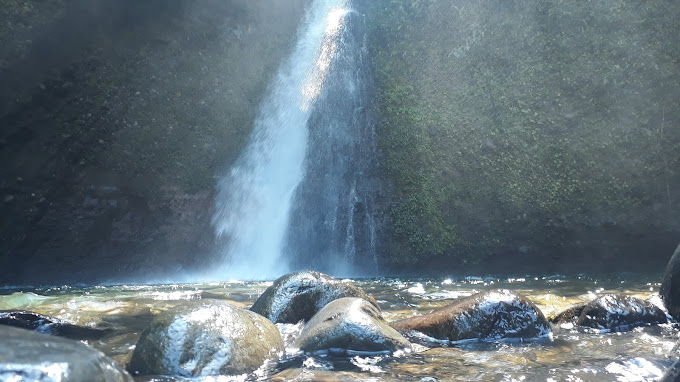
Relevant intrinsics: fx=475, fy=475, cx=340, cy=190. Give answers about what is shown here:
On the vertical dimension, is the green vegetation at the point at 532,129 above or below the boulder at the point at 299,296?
above

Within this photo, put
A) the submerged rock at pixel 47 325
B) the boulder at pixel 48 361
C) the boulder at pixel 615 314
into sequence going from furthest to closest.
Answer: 1. the boulder at pixel 615 314
2. the submerged rock at pixel 47 325
3. the boulder at pixel 48 361

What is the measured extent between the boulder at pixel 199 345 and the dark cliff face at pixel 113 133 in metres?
9.06

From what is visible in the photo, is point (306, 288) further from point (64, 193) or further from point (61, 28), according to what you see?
point (61, 28)

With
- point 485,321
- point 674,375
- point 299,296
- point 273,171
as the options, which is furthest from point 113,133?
point 674,375

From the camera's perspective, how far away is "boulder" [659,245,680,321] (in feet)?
18.3

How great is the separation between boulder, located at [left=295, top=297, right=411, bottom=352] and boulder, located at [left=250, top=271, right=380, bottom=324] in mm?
898

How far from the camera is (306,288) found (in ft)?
19.1

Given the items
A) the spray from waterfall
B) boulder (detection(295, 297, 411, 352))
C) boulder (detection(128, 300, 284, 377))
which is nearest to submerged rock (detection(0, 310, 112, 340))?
boulder (detection(128, 300, 284, 377))

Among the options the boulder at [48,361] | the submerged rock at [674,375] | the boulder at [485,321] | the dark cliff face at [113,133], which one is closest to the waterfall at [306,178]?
the dark cliff face at [113,133]

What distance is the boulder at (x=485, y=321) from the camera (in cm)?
495

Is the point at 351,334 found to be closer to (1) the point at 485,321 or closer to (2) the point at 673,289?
(1) the point at 485,321

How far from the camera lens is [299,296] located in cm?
577

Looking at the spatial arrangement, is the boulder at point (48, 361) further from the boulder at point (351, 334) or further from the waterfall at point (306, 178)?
the waterfall at point (306, 178)

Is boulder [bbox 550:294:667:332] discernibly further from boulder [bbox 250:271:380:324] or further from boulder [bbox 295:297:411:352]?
boulder [bbox 250:271:380:324]
